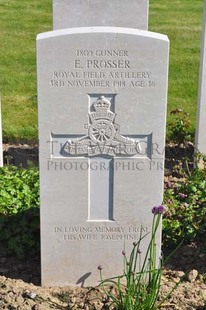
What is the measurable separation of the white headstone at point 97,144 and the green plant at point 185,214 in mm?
516

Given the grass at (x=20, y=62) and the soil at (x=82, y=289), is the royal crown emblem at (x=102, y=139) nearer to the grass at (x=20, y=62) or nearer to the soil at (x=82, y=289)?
the soil at (x=82, y=289)

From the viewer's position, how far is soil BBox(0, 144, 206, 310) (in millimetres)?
4297

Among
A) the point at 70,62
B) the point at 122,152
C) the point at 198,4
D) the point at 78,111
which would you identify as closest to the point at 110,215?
the point at 122,152

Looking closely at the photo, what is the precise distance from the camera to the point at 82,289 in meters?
4.54

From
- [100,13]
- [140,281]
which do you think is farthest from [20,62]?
[140,281]

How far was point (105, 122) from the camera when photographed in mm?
4172

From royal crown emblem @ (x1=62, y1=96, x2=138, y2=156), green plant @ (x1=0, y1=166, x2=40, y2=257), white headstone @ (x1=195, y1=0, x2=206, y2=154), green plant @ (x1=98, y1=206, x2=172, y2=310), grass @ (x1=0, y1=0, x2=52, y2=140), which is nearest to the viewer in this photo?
green plant @ (x1=98, y1=206, x2=172, y2=310)

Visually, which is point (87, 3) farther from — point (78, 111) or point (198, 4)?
point (198, 4)

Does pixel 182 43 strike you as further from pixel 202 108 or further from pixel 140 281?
pixel 140 281

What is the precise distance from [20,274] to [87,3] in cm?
253

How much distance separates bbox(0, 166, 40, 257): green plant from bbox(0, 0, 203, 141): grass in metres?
1.77

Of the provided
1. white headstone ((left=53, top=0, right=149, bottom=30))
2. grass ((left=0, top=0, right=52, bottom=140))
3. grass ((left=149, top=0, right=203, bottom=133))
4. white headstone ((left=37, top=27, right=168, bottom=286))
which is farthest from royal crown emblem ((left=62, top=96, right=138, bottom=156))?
grass ((left=149, top=0, right=203, bottom=133))

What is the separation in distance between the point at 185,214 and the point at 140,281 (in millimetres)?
936

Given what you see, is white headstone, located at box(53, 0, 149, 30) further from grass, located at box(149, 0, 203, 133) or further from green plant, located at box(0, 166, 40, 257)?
grass, located at box(149, 0, 203, 133)
